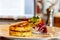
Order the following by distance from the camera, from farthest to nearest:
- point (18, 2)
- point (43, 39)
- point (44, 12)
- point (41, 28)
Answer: point (44, 12)
point (18, 2)
point (41, 28)
point (43, 39)

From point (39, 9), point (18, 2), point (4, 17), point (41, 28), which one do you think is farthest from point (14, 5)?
point (41, 28)

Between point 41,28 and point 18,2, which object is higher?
point 18,2

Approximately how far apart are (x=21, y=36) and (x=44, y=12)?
1455 mm

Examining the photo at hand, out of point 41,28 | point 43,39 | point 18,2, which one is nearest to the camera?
point 43,39

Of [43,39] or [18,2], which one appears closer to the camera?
[43,39]

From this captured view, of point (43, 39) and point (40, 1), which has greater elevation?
point (40, 1)

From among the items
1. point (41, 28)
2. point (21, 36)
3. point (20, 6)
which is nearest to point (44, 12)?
point (20, 6)

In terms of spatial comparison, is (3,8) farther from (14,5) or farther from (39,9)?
(39,9)

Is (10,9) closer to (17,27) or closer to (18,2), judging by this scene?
(18,2)

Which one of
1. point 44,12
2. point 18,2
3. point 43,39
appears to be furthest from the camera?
point 44,12

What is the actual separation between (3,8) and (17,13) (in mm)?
193

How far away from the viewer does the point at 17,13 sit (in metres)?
2.14

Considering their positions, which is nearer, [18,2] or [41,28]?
[41,28]

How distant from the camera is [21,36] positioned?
90 centimetres
